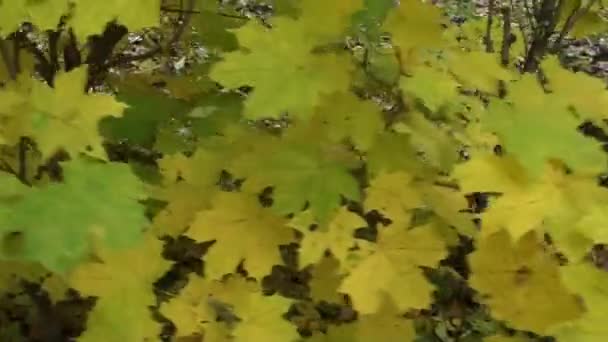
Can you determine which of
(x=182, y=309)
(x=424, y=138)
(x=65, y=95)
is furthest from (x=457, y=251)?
(x=65, y=95)

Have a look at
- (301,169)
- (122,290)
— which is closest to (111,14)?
(301,169)

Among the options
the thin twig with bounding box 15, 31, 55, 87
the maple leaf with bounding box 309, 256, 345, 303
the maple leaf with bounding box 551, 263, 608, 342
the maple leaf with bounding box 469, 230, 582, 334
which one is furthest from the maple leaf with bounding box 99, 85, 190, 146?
the maple leaf with bounding box 551, 263, 608, 342

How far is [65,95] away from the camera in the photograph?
1297 millimetres

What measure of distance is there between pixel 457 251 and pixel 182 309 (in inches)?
38.8

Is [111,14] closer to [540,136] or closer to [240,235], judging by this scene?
[240,235]

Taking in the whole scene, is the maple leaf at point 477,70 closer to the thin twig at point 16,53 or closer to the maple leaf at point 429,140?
the maple leaf at point 429,140

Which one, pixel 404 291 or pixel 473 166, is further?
pixel 404 291

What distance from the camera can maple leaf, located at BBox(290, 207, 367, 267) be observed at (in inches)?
58.3

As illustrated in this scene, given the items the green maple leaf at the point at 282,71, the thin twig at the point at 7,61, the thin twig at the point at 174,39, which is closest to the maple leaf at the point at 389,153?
the green maple leaf at the point at 282,71

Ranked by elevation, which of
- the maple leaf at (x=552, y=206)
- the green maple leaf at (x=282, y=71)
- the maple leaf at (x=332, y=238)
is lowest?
the maple leaf at (x=332, y=238)

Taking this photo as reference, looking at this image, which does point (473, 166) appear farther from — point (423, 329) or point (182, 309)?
point (423, 329)

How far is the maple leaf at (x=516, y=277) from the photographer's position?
145cm

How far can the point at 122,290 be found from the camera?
59.7 inches

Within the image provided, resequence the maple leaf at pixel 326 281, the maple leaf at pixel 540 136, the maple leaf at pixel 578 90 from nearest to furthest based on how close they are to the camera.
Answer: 1. the maple leaf at pixel 540 136
2. the maple leaf at pixel 578 90
3. the maple leaf at pixel 326 281
